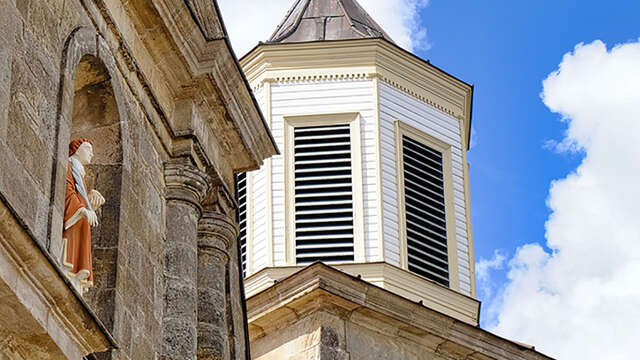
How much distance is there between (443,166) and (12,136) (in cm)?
1583

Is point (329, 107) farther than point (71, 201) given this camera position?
Yes

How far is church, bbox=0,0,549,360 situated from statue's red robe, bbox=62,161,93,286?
0.07ft

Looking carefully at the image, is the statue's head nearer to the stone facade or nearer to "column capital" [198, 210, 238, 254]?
the stone facade

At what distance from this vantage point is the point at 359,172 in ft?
85.4

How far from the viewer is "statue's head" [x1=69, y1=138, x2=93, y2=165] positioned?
45.8 feet

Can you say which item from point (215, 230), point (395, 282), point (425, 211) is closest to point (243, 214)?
point (395, 282)

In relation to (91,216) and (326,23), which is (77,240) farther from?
(326,23)

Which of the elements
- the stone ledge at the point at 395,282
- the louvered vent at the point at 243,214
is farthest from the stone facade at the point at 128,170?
the louvered vent at the point at 243,214

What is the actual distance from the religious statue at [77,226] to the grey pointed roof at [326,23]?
45.7ft

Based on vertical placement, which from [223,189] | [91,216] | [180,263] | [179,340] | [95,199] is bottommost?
[179,340]

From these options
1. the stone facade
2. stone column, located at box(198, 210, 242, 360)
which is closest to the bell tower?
the stone facade

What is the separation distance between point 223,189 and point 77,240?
14.6 feet

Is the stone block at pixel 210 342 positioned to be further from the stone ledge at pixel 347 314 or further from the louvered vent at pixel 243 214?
the louvered vent at pixel 243 214

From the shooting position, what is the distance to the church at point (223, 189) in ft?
40.8
